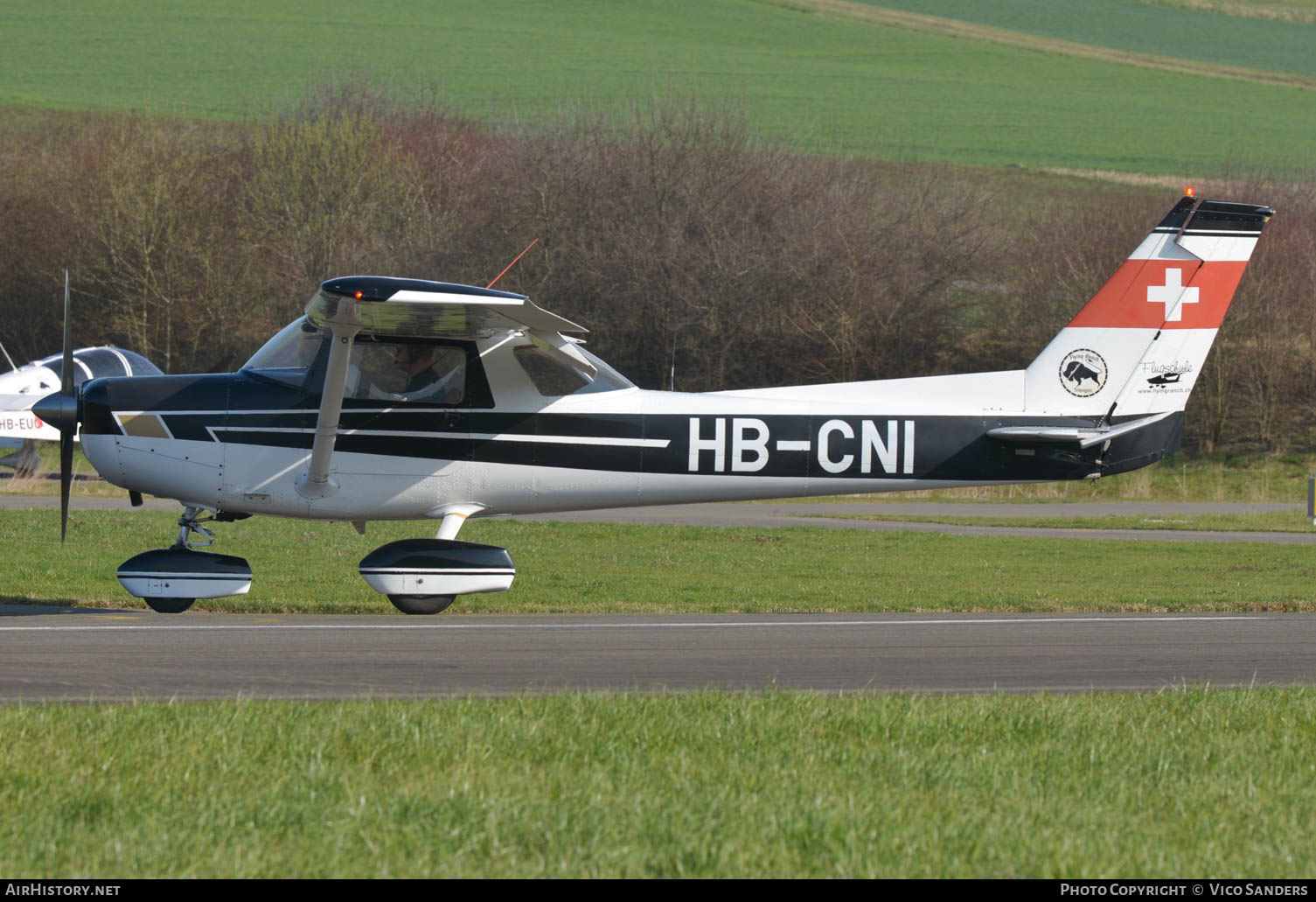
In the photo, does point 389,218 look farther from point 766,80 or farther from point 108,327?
point 766,80

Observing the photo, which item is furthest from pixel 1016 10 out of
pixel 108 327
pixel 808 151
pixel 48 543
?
pixel 48 543

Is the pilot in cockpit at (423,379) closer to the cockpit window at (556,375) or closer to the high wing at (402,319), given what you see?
the high wing at (402,319)

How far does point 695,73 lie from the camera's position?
A: 59500mm

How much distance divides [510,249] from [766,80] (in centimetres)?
2786

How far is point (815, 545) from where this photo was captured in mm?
18594

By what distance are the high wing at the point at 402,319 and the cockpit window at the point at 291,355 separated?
0.36 metres

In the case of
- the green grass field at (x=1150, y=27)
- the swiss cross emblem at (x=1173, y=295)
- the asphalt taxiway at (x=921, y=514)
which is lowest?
the asphalt taxiway at (x=921, y=514)

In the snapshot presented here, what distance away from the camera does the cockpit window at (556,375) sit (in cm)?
1122

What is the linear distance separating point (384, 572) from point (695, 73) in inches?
2035

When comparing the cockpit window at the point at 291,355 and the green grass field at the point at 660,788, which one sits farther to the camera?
the cockpit window at the point at 291,355

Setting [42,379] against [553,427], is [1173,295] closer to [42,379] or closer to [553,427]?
[553,427]

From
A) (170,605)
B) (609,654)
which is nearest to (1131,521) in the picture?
(609,654)

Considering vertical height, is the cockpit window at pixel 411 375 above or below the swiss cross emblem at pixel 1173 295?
below

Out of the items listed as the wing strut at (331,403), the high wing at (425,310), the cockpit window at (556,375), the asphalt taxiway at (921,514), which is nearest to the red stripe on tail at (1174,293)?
the cockpit window at (556,375)
